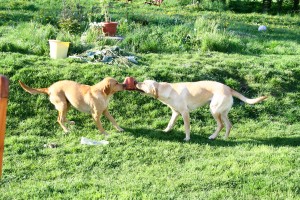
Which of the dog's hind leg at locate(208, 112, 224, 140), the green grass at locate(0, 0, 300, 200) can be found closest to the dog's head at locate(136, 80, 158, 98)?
the green grass at locate(0, 0, 300, 200)

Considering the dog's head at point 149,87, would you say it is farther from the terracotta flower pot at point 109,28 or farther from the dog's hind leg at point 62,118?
the terracotta flower pot at point 109,28

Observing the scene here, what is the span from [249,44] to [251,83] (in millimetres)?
3315

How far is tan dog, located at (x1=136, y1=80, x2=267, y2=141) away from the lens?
730cm

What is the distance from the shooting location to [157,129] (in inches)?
309

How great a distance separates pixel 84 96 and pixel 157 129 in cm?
135

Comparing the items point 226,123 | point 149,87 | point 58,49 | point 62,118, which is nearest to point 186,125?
point 226,123

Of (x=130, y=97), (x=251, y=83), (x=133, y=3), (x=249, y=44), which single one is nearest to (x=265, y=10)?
(x=133, y=3)

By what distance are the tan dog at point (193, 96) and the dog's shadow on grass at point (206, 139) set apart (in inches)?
5.4

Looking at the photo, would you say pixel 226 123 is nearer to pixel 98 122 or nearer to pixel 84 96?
pixel 98 122

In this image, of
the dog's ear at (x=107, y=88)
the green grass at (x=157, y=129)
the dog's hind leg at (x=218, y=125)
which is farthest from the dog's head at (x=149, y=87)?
the dog's hind leg at (x=218, y=125)

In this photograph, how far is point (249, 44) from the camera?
12828 mm

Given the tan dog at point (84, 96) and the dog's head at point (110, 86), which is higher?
the dog's head at point (110, 86)

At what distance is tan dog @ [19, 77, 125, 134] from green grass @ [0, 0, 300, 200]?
0.35 meters

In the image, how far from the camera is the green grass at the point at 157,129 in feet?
18.5
